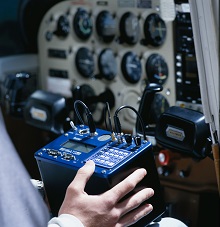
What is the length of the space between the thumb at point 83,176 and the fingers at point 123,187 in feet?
0.26

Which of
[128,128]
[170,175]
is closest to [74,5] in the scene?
[128,128]

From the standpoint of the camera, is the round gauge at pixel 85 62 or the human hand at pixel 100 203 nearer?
the human hand at pixel 100 203

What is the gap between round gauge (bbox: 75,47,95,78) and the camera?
397cm

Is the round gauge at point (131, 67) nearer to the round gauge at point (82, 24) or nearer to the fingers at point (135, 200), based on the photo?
the round gauge at point (82, 24)

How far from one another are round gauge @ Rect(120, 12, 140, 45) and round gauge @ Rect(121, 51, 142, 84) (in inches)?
3.6

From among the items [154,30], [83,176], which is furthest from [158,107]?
[83,176]

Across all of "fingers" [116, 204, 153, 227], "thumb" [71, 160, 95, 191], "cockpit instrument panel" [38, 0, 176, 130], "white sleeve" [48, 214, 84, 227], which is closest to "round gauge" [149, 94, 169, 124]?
"cockpit instrument panel" [38, 0, 176, 130]

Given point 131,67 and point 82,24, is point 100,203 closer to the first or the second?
point 131,67

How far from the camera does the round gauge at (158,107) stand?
3488 millimetres

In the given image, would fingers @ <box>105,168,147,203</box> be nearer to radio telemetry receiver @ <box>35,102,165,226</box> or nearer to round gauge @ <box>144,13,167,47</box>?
radio telemetry receiver @ <box>35,102,165,226</box>

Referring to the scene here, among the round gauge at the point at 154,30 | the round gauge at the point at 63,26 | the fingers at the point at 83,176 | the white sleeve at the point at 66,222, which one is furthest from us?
the round gauge at the point at 63,26

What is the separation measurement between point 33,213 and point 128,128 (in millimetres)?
2223

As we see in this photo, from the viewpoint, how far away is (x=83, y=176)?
1.87 metres

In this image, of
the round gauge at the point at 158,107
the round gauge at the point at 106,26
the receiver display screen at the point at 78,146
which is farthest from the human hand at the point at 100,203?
the round gauge at the point at 106,26
